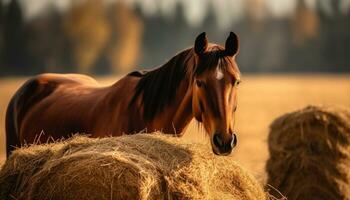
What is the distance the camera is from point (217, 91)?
182 inches

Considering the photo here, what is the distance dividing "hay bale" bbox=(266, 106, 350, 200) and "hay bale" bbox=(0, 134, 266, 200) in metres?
2.45

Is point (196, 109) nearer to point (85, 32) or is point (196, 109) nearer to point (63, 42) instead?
point (63, 42)

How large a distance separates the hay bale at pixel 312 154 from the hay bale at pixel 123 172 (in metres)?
2.45

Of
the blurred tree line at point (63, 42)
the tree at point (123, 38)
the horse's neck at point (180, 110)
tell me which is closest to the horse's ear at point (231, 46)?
the horse's neck at point (180, 110)

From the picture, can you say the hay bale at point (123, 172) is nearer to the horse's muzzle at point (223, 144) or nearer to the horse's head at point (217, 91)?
the horse's muzzle at point (223, 144)

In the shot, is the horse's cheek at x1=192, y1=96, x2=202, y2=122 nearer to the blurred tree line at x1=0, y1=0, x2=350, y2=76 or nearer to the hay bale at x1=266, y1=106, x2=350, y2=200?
the hay bale at x1=266, y1=106, x2=350, y2=200

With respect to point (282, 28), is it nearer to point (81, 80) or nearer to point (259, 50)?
point (259, 50)

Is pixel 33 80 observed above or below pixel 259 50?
above

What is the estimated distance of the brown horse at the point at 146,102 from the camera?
465 cm

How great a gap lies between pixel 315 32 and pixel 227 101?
7231cm

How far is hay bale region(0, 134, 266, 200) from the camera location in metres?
3.73

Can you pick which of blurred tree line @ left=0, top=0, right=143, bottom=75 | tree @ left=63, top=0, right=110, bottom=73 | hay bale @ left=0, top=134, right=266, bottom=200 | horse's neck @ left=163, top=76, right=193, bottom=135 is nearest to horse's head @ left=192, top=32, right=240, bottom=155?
hay bale @ left=0, top=134, right=266, bottom=200

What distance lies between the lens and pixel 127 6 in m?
74.6

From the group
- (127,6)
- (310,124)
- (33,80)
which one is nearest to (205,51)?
(310,124)
